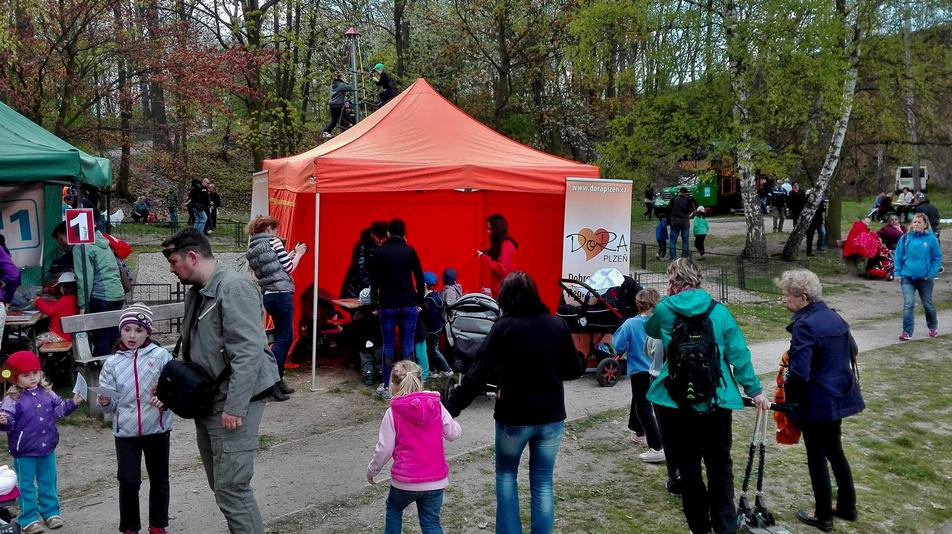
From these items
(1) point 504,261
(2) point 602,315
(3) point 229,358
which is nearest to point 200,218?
(1) point 504,261

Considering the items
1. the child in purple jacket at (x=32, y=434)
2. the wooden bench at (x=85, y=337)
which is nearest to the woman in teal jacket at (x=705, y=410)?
the child in purple jacket at (x=32, y=434)

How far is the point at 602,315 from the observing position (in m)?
9.21

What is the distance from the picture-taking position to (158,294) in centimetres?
1405

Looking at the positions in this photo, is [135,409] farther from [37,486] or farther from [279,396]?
[279,396]

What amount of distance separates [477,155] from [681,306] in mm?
5872

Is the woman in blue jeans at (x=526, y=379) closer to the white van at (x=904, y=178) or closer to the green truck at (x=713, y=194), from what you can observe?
→ the green truck at (x=713, y=194)

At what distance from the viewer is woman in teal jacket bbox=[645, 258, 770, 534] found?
480 cm

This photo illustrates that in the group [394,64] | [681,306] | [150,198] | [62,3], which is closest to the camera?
[681,306]

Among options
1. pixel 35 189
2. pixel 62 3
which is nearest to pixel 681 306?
pixel 35 189

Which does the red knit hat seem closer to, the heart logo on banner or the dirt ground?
the dirt ground

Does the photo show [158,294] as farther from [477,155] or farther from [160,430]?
[160,430]

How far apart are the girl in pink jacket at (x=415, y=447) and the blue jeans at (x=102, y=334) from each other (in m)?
4.89

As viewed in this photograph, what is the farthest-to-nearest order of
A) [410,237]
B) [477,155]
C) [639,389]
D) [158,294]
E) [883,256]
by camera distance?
[883,256]
[158,294]
[410,237]
[477,155]
[639,389]

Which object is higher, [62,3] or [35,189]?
[62,3]
